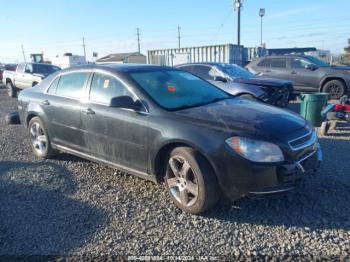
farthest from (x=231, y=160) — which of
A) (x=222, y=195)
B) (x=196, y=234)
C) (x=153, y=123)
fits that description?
(x=153, y=123)

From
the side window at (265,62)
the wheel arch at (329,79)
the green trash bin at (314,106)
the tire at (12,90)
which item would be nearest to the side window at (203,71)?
the green trash bin at (314,106)

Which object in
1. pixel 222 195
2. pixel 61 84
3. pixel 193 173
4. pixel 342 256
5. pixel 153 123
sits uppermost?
pixel 61 84

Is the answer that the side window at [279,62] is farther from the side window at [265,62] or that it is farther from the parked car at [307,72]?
the side window at [265,62]

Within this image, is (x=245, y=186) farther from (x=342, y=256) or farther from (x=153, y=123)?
(x=153, y=123)

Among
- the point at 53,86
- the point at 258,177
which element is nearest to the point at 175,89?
the point at 258,177

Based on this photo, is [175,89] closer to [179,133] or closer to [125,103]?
[125,103]

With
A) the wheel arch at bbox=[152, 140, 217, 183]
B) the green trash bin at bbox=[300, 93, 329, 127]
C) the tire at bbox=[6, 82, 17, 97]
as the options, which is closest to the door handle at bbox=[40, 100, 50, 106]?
the wheel arch at bbox=[152, 140, 217, 183]

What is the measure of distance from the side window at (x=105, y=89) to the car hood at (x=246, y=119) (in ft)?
3.02

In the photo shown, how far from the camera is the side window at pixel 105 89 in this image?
413cm

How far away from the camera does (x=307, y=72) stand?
37.7 feet

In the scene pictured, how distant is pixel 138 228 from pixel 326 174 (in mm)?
2726

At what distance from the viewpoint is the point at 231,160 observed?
3.12m

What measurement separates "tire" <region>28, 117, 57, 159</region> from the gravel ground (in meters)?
0.79

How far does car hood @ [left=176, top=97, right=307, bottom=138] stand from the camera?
3.20 meters
